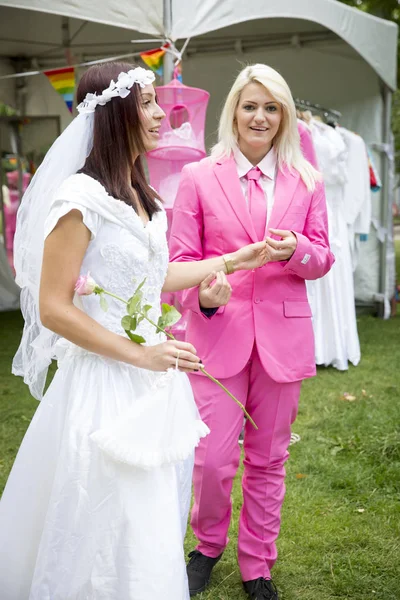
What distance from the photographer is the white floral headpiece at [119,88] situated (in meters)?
2.02

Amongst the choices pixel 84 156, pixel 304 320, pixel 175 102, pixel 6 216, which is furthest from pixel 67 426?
pixel 6 216

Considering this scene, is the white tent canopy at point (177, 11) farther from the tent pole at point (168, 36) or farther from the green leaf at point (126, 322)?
the green leaf at point (126, 322)

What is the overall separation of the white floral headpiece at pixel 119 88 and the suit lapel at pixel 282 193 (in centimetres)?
74

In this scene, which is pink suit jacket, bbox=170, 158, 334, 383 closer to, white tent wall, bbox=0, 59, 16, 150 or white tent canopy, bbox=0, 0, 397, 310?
white tent canopy, bbox=0, 0, 397, 310

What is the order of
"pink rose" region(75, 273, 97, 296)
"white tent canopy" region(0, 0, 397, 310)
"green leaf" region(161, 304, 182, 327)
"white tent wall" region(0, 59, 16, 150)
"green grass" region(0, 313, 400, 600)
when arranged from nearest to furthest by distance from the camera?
"pink rose" region(75, 273, 97, 296)
"green leaf" region(161, 304, 182, 327)
"green grass" region(0, 313, 400, 600)
"white tent canopy" region(0, 0, 397, 310)
"white tent wall" region(0, 59, 16, 150)

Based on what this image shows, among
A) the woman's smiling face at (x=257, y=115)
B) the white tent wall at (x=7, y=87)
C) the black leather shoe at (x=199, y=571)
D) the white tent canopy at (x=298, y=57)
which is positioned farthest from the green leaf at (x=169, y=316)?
the white tent wall at (x=7, y=87)

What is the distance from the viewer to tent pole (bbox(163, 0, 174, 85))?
432cm

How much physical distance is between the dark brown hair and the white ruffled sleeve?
4.0 inches

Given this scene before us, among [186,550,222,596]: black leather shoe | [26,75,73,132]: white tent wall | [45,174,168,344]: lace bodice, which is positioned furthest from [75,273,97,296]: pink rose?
[26,75,73,132]: white tent wall

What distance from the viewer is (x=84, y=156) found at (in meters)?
2.11

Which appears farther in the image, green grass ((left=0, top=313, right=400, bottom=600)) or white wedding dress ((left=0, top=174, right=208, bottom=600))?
green grass ((left=0, top=313, right=400, bottom=600))

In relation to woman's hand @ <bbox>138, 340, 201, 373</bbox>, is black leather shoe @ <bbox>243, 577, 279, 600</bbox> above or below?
below

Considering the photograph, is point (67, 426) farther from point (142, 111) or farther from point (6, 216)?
point (6, 216)

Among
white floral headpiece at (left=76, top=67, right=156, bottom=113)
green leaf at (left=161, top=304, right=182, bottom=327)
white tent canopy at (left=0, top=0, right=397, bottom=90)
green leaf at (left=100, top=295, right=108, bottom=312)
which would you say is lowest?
green leaf at (left=161, top=304, right=182, bottom=327)
